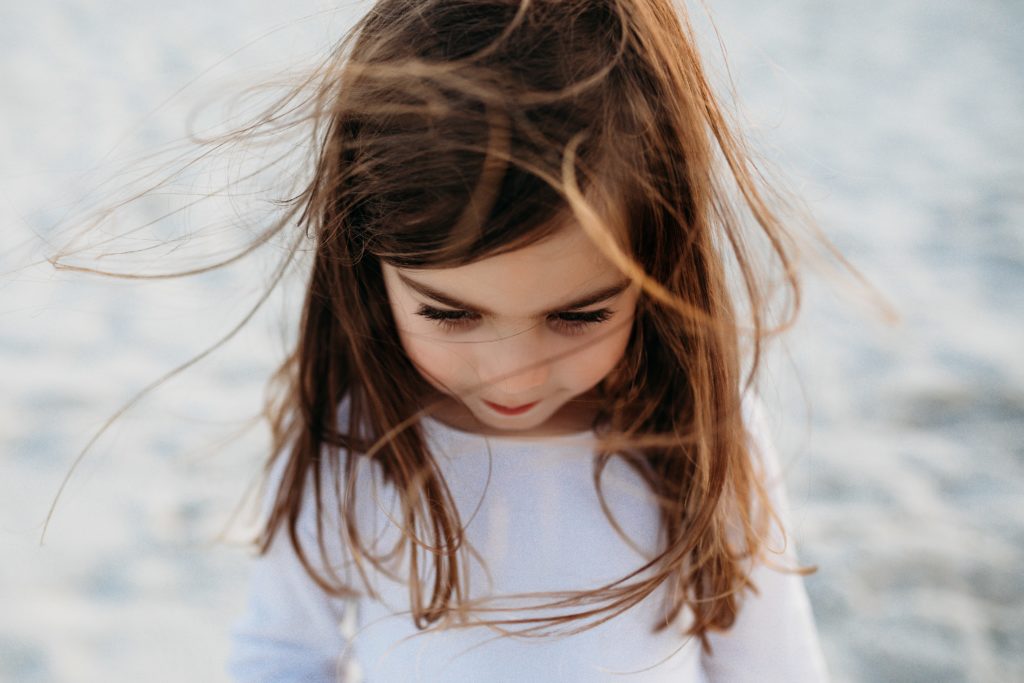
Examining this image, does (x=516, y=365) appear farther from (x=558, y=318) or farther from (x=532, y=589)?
(x=532, y=589)

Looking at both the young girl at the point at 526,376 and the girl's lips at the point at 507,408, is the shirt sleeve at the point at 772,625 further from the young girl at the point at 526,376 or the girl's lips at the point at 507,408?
the girl's lips at the point at 507,408

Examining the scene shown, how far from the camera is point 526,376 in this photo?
833 millimetres

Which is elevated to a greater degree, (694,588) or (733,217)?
(733,217)

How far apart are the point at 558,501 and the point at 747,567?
0.67 feet

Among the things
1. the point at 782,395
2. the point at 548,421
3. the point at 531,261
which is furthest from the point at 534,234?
the point at 782,395

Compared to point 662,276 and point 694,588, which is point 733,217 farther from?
point 694,588

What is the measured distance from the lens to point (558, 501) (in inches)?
39.3

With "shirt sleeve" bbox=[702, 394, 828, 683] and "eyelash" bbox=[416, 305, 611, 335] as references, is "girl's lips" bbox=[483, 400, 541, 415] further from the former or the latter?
"shirt sleeve" bbox=[702, 394, 828, 683]

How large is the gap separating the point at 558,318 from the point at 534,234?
11 centimetres

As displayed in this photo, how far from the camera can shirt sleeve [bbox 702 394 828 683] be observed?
3.36 feet

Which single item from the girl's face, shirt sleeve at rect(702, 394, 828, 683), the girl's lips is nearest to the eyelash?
the girl's face

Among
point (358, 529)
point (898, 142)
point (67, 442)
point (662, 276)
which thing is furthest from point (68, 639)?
point (898, 142)

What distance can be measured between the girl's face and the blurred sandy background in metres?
0.25

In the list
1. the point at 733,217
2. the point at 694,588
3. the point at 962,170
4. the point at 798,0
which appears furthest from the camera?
the point at 798,0
